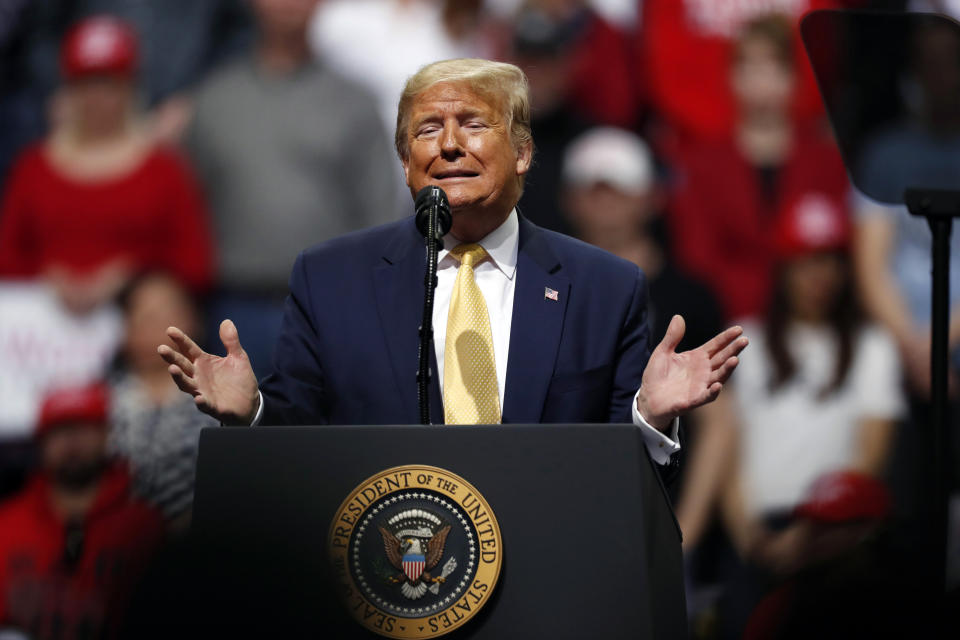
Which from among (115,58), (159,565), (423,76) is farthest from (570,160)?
(159,565)

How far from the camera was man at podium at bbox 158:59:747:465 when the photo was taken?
8.02ft

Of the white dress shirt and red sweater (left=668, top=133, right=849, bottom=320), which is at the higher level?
red sweater (left=668, top=133, right=849, bottom=320)

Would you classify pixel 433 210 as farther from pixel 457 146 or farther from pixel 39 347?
pixel 39 347

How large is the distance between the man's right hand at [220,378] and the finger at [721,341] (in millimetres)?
804

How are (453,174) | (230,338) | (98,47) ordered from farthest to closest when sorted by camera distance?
(98,47), (453,174), (230,338)

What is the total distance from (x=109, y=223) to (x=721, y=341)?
13.4 feet

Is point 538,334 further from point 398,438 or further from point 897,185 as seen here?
point 897,185

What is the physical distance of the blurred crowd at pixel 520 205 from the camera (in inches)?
211

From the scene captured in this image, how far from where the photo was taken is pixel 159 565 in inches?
72.9

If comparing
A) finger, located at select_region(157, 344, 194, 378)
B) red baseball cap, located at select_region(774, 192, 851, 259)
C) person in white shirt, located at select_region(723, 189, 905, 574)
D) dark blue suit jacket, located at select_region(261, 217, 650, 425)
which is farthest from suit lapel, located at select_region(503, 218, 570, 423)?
red baseball cap, located at select_region(774, 192, 851, 259)

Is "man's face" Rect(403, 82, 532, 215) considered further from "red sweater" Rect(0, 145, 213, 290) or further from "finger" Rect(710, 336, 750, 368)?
"red sweater" Rect(0, 145, 213, 290)

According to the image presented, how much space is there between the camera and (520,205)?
545 centimetres

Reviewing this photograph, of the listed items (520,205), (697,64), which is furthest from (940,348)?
(697,64)

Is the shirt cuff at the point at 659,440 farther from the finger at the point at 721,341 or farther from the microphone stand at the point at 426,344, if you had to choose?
the microphone stand at the point at 426,344
